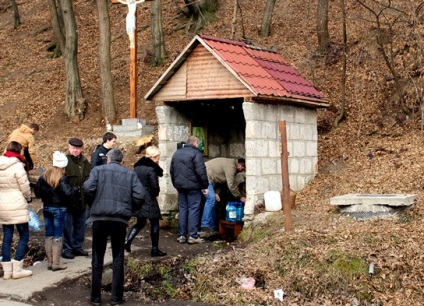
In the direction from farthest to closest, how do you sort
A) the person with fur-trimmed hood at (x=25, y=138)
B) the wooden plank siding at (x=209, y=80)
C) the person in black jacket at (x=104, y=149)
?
the person with fur-trimmed hood at (x=25, y=138) < the wooden plank siding at (x=209, y=80) < the person in black jacket at (x=104, y=149)

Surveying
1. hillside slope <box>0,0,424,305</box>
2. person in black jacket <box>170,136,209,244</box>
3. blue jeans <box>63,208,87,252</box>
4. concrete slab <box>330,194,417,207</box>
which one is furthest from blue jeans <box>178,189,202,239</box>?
concrete slab <box>330,194,417,207</box>

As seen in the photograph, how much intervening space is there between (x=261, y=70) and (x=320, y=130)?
4078mm

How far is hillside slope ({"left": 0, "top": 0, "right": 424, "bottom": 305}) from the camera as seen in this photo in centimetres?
716

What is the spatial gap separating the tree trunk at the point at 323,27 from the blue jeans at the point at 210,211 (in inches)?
323

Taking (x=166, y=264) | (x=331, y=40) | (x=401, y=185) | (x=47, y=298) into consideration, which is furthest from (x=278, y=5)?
(x=47, y=298)

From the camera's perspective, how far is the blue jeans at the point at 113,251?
6.75 metres

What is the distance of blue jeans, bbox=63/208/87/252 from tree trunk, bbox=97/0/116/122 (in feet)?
30.2

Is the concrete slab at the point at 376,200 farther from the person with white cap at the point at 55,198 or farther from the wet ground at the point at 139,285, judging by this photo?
the person with white cap at the point at 55,198

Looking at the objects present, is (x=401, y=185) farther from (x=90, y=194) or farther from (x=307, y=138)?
(x=90, y=194)

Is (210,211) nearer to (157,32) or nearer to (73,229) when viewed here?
(73,229)

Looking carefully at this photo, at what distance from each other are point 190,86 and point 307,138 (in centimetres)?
264

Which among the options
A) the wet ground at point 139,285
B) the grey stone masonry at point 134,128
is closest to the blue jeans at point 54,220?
the wet ground at point 139,285

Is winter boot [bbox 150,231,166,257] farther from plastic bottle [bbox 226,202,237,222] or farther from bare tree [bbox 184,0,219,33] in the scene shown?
bare tree [bbox 184,0,219,33]

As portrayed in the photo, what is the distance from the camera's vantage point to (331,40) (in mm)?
18109
